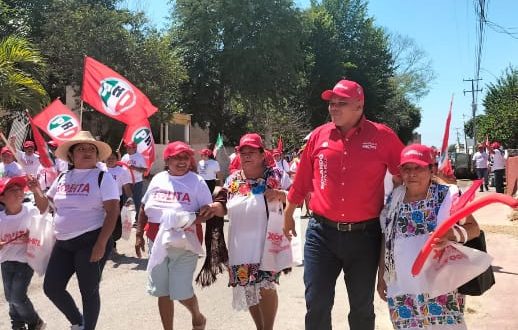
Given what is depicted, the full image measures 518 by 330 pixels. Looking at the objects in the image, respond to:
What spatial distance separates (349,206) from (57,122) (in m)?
5.42

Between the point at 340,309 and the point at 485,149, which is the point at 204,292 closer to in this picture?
the point at 340,309

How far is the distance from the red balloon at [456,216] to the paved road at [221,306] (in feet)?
6.79

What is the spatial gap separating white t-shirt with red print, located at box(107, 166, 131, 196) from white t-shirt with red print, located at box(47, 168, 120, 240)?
4.79m

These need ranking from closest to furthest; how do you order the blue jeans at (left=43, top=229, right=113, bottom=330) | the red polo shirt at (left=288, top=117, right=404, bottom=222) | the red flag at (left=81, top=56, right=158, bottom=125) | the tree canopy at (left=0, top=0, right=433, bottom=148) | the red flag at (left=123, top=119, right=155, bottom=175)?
1. the red polo shirt at (left=288, top=117, right=404, bottom=222)
2. the blue jeans at (left=43, top=229, right=113, bottom=330)
3. the red flag at (left=81, top=56, right=158, bottom=125)
4. the red flag at (left=123, top=119, right=155, bottom=175)
5. the tree canopy at (left=0, top=0, right=433, bottom=148)

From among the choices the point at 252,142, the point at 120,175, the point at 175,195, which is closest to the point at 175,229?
the point at 175,195

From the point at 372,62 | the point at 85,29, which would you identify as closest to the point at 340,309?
the point at 85,29

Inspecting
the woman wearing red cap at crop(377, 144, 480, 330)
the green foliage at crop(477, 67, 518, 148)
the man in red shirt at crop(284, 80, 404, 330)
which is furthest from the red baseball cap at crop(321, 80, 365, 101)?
the green foliage at crop(477, 67, 518, 148)

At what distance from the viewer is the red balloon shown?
2833 millimetres

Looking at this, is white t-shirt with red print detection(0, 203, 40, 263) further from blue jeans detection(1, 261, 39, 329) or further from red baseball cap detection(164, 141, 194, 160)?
red baseball cap detection(164, 141, 194, 160)

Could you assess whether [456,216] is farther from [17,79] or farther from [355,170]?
[17,79]

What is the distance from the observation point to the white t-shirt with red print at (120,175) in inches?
366

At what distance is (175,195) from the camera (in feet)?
14.9

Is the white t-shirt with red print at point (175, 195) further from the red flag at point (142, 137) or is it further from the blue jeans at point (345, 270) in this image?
the red flag at point (142, 137)

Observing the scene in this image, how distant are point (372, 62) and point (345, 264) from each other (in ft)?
134
